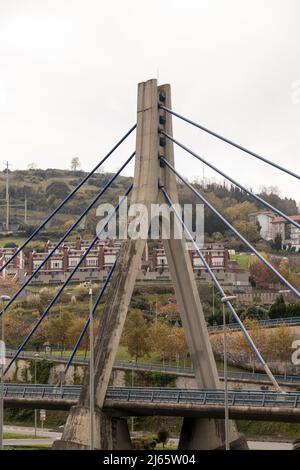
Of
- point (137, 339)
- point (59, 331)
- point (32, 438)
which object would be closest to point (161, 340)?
point (137, 339)

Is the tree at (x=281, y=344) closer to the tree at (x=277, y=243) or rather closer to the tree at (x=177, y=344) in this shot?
the tree at (x=177, y=344)

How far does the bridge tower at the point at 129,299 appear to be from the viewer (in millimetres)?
40531

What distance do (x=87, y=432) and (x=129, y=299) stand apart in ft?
23.7

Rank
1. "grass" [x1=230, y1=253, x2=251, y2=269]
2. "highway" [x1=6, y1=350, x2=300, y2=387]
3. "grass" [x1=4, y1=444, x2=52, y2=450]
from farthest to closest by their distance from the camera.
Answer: "grass" [x1=230, y1=253, x2=251, y2=269]
"highway" [x1=6, y1=350, x2=300, y2=387]
"grass" [x1=4, y1=444, x2=52, y2=450]

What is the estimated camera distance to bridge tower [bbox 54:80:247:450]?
133 ft

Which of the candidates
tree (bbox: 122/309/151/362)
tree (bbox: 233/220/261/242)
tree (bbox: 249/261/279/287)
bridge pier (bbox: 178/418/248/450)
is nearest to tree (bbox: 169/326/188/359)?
tree (bbox: 122/309/151/362)

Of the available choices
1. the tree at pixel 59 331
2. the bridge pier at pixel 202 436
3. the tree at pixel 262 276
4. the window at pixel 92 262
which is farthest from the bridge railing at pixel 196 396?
the window at pixel 92 262

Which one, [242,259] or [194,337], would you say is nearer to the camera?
[194,337]

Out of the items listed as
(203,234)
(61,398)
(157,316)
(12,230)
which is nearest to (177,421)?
(61,398)

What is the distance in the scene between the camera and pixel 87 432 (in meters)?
39.4

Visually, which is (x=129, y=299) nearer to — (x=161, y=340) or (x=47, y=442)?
(x=47, y=442)

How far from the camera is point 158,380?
235 feet

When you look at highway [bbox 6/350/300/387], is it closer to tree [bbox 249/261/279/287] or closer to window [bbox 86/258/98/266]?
tree [bbox 249/261/279/287]
